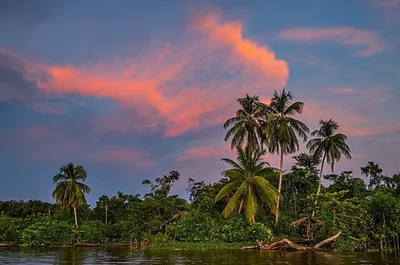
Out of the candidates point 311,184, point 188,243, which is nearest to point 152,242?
point 188,243

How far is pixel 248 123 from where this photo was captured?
159 ft

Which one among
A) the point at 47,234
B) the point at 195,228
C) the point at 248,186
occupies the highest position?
the point at 248,186

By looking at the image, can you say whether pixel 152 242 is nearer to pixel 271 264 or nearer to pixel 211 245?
pixel 211 245

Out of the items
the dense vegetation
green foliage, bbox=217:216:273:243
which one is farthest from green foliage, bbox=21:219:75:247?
green foliage, bbox=217:216:273:243

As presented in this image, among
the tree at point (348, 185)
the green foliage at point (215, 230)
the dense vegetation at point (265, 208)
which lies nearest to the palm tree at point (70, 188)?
the dense vegetation at point (265, 208)

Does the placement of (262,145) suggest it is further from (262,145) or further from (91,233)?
(91,233)

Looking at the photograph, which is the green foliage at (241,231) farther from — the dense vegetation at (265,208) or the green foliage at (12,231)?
the green foliage at (12,231)

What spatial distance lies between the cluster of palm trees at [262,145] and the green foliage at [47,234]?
23861mm

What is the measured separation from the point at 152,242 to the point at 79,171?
21114 mm

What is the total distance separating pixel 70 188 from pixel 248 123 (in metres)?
30.1

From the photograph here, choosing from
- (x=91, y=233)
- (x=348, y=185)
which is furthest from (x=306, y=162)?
(x=91, y=233)

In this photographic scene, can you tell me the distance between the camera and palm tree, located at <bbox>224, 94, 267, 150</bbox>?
158 feet

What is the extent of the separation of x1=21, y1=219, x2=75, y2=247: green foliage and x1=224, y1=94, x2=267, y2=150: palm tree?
25.8 m

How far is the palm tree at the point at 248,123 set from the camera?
48281mm
